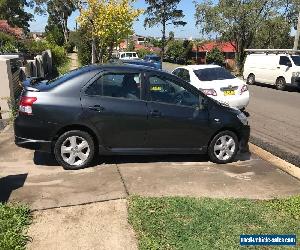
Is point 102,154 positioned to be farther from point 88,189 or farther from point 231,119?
point 231,119

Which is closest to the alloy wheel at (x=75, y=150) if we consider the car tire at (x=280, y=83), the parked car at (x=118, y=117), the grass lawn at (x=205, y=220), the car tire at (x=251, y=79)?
the parked car at (x=118, y=117)

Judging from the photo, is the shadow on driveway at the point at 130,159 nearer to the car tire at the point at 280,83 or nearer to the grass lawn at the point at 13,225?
the grass lawn at the point at 13,225

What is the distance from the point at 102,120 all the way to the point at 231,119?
2189 millimetres

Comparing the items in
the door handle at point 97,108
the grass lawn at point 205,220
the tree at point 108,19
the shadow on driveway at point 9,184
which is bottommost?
the grass lawn at point 205,220

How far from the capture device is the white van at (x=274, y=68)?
19.9 metres

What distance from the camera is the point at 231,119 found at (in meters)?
6.96

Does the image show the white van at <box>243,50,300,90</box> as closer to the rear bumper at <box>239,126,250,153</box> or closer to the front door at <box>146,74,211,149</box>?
the rear bumper at <box>239,126,250,153</box>

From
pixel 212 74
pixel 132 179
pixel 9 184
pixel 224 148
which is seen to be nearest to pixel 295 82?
pixel 212 74

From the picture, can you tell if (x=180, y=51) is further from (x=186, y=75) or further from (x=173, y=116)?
(x=173, y=116)

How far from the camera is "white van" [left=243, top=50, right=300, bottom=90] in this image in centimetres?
1986

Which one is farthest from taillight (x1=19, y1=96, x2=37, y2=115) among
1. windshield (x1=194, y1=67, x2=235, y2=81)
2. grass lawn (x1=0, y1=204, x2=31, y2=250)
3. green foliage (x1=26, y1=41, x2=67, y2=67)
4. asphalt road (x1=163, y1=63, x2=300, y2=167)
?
green foliage (x1=26, y1=41, x2=67, y2=67)

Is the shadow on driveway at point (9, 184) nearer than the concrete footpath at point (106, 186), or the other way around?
the concrete footpath at point (106, 186)

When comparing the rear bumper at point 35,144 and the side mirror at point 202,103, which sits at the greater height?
the side mirror at point 202,103

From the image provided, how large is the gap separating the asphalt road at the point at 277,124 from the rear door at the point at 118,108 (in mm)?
2997
